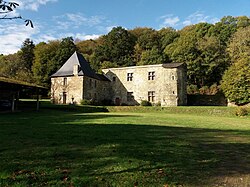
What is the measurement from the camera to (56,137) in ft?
23.1

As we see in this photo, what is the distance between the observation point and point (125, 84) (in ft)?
114

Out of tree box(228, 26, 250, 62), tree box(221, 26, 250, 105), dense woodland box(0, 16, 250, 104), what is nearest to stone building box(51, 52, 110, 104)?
dense woodland box(0, 16, 250, 104)

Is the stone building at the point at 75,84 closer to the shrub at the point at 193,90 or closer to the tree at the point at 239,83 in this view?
the shrub at the point at 193,90

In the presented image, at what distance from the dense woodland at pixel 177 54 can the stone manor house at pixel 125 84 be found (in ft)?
22.6

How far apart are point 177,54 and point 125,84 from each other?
1150 cm

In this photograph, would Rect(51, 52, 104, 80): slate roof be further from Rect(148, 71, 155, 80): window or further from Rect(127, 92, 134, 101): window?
Rect(148, 71, 155, 80): window

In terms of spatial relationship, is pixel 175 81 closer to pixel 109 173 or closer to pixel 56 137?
pixel 56 137

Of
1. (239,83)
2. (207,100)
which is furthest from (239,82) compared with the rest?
(207,100)

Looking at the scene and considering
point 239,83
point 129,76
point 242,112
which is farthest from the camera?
point 129,76

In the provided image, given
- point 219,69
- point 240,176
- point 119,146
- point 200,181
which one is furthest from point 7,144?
point 219,69

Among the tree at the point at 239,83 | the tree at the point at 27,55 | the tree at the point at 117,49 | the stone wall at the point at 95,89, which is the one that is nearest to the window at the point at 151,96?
the stone wall at the point at 95,89

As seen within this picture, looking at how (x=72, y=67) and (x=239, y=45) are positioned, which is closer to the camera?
(x=72, y=67)

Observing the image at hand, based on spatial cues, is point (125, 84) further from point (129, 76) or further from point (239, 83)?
point (239, 83)

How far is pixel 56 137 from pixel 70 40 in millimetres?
44633
